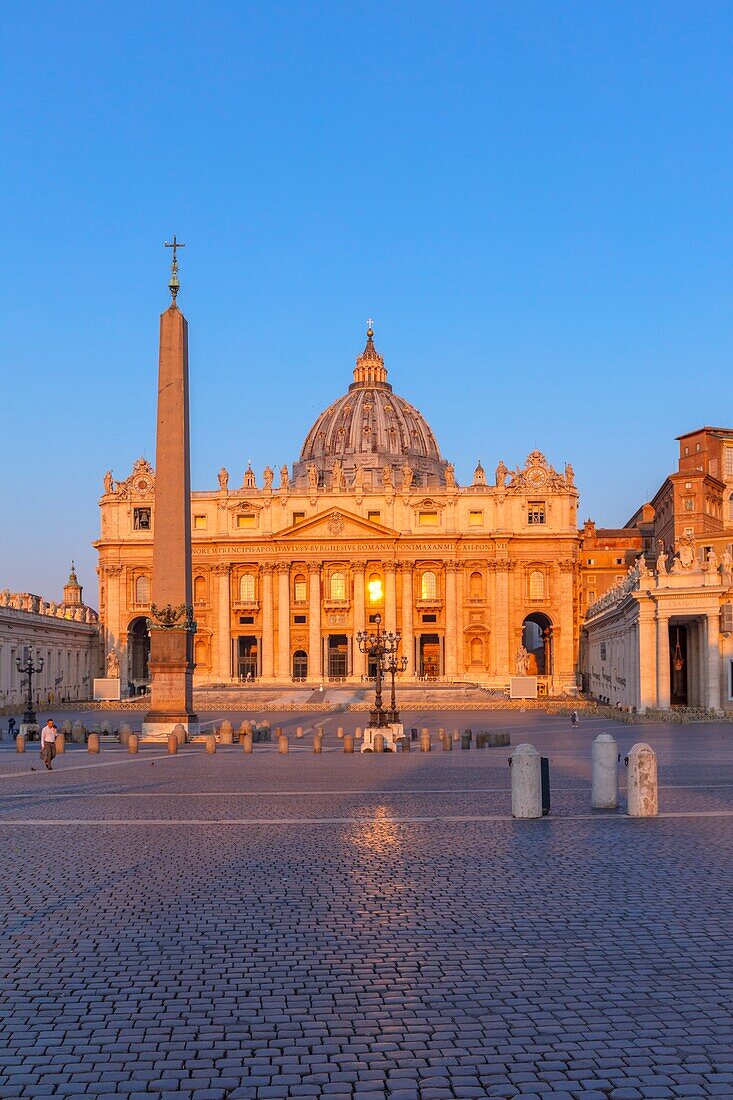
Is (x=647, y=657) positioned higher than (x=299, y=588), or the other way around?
(x=299, y=588)

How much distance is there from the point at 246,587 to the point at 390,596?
12657mm

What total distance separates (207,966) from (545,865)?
4.45m

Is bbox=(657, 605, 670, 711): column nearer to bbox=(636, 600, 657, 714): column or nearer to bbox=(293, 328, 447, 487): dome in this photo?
bbox=(636, 600, 657, 714): column

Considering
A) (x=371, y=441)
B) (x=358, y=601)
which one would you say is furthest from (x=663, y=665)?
(x=371, y=441)

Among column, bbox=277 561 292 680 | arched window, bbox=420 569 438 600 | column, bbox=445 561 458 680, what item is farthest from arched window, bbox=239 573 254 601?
column, bbox=445 561 458 680

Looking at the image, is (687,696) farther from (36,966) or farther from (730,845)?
(36,966)

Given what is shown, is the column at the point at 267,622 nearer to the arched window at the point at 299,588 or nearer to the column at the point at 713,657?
the arched window at the point at 299,588

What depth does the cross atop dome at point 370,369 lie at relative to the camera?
131 m

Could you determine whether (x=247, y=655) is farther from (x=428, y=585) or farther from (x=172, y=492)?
(x=172, y=492)

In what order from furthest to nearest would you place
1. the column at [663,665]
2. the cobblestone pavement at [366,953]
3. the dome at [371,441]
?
the dome at [371,441]
the column at [663,665]
the cobblestone pavement at [366,953]

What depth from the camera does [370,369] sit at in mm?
130750

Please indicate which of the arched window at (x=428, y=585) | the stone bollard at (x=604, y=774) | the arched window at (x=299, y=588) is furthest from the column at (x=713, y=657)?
the arched window at (x=299, y=588)

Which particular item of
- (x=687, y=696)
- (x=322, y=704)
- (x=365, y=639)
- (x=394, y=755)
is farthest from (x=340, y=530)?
(x=394, y=755)

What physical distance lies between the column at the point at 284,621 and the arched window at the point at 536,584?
795 inches
